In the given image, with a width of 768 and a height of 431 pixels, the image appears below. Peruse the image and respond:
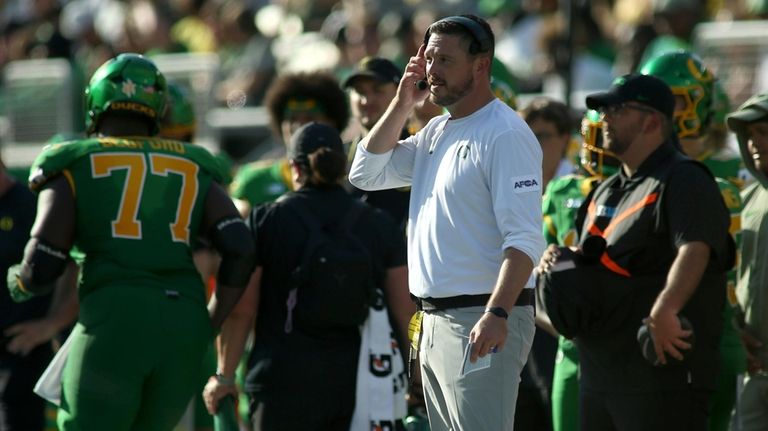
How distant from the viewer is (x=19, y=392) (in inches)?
305

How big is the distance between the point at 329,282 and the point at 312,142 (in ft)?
2.36

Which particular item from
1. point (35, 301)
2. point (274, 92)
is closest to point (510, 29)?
point (274, 92)

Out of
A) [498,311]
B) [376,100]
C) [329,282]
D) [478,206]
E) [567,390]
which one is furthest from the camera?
[376,100]

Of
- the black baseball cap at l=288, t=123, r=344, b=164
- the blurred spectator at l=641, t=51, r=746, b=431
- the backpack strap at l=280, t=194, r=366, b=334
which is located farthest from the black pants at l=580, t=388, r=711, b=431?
the black baseball cap at l=288, t=123, r=344, b=164

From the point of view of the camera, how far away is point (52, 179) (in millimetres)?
6406

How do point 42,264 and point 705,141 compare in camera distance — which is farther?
point 705,141

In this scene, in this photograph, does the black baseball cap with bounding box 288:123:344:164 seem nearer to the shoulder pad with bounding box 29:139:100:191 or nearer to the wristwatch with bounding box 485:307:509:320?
the shoulder pad with bounding box 29:139:100:191

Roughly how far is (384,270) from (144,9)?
439 inches

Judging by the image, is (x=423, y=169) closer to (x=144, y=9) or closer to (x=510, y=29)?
(x=510, y=29)

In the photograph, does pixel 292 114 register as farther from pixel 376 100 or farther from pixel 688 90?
pixel 688 90

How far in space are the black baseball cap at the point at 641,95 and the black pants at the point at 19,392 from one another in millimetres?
3479

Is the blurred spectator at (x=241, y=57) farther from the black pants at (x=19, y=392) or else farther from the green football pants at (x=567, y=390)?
the green football pants at (x=567, y=390)

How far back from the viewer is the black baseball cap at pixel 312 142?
703cm

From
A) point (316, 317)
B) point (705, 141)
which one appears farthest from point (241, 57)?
point (316, 317)
